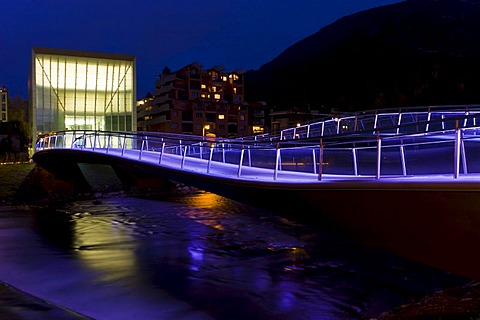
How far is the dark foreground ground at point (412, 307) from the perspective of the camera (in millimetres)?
7501

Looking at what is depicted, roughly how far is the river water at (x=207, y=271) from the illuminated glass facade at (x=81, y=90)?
32.9 metres

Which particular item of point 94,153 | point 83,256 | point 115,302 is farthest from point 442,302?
point 94,153

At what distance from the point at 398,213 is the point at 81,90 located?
5040 cm

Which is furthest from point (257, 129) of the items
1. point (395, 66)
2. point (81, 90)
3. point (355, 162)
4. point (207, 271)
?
point (355, 162)

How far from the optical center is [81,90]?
54188 millimetres

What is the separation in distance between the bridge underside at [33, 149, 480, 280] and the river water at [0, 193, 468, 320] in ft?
4.65

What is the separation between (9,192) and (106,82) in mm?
26512

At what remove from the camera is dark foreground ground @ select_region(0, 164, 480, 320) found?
295 inches

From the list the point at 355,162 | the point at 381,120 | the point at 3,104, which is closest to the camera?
the point at 355,162

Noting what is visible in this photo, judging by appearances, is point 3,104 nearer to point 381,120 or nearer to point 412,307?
point 381,120

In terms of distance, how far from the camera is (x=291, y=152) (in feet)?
42.7

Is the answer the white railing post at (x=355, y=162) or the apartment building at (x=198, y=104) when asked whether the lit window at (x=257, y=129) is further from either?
the white railing post at (x=355, y=162)

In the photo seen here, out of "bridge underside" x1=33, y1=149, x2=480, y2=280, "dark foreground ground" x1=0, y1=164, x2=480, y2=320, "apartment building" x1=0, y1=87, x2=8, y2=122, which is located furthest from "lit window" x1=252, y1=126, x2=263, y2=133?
"dark foreground ground" x1=0, y1=164, x2=480, y2=320

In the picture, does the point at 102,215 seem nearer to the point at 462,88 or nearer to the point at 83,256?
the point at 83,256
